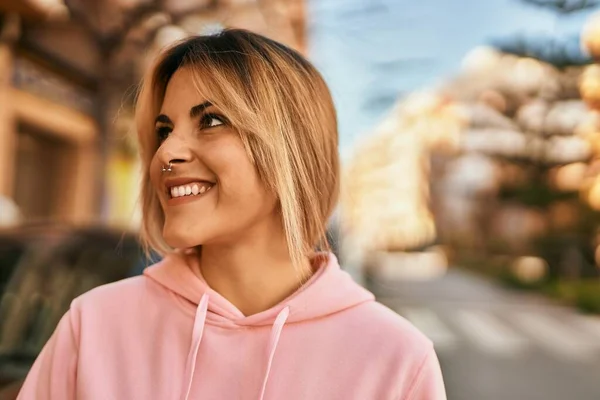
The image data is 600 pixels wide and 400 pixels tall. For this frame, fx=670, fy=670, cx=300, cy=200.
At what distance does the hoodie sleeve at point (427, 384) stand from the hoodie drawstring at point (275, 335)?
10.1 inches

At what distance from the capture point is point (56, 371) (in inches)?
51.6

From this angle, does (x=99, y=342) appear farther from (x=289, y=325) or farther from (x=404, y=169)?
(x=404, y=169)

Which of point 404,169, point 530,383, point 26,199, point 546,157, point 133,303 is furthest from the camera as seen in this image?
A: point 404,169

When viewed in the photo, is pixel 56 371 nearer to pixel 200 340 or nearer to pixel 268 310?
pixel 200 340

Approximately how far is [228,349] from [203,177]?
1.10 ft

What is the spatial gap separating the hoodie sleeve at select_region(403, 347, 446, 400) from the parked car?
123 cm

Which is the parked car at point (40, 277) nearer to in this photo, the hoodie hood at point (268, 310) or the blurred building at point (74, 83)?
the hoodie hood at point (268, 310)

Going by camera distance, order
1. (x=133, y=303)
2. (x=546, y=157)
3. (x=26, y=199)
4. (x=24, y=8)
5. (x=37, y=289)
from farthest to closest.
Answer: (x=546, y=157)
(x=26, y=199)
(x=24, y=8)
(x=37, y=289)
(x=133, y=303)

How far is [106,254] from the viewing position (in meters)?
3.80

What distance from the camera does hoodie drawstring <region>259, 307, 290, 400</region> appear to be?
4.02 feet

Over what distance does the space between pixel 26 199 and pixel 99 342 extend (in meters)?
11.7

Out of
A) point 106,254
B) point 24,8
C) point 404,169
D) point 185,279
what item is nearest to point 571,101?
point 24,8

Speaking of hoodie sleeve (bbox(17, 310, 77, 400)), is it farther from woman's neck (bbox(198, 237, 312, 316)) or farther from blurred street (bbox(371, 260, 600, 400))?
blurred street (bbox(371, 260, 600, 400))

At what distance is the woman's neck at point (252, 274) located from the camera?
139 cm
